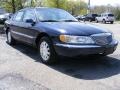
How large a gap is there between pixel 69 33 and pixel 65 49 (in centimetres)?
41

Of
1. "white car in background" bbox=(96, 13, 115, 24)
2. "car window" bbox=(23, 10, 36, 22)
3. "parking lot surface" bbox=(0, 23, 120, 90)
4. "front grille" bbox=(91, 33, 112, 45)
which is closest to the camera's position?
"parking lot surface" bbox=(0, 23, 120, 90)

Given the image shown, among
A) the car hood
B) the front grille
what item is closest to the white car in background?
the car hood

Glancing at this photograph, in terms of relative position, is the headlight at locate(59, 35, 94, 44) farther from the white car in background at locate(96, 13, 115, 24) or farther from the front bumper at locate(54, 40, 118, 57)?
the white car in background at locate(96, 13, 115, 24)

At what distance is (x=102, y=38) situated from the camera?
6.70 metres

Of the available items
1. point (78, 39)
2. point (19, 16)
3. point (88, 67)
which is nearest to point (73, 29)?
point (78, 39)

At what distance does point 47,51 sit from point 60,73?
0.91 m

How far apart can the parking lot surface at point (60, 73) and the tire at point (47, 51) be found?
6.2 inches

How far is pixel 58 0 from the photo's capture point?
41312 millimetres

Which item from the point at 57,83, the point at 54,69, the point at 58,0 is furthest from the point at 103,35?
the point at 58,0

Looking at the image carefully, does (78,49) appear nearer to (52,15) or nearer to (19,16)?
(52,15)

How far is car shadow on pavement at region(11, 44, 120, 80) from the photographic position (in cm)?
623

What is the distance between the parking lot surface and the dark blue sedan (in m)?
0.41

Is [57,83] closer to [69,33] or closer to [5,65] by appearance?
[69,33]

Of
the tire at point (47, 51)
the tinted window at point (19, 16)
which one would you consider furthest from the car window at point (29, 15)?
the tire at point (47, 51)
